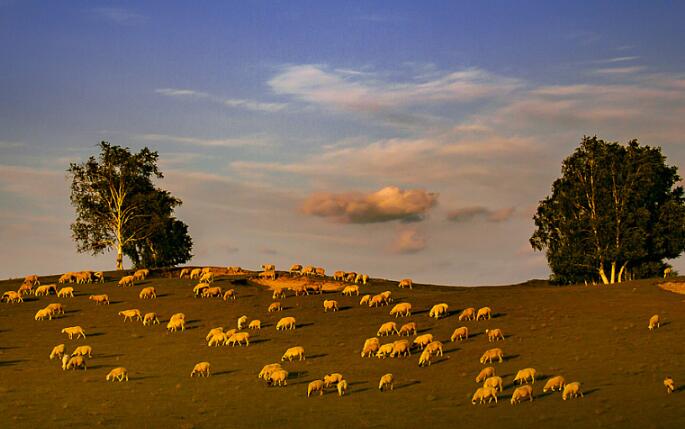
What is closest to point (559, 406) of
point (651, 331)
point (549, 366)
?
point (549, 366)

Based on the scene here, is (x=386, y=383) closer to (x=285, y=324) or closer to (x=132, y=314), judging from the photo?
(x=285, y=324)

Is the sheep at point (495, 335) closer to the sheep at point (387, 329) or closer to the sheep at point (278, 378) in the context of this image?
the sheep at point (387, 329)

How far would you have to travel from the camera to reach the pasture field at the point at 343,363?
39250 millimetres

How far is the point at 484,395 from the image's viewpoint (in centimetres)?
4022

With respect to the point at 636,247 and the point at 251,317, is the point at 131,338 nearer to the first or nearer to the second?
the point at 251,317

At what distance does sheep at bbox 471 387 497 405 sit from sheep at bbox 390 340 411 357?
38.9 feet

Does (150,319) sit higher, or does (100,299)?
(100,299)

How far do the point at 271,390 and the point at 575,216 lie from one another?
55460 millimetres

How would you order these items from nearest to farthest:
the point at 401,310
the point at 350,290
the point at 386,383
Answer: the point at 386,383 < the point at 401,310 < the point at 350,290

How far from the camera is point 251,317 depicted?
219 ft

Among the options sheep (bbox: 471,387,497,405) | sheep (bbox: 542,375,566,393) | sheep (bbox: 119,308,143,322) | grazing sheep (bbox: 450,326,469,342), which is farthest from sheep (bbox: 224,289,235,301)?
sheep (bbox: 542,375,566,393)

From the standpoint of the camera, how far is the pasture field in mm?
39250

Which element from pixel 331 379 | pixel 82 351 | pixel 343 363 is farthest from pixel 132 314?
pixel 331 379

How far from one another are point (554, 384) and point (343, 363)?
44.8 feet
